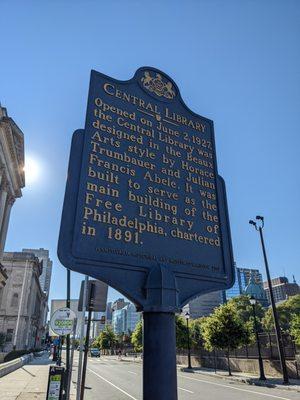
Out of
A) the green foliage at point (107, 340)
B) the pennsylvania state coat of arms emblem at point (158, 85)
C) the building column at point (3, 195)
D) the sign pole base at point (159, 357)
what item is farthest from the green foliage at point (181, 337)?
the green foliage at point (107, 340)

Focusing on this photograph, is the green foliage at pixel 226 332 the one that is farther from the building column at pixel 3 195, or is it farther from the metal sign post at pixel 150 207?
the metal sign post at pixel 150 207

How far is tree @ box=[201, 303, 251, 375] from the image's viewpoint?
99.3ft

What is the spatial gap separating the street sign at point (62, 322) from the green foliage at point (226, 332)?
23.1 meters

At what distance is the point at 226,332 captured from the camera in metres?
30.3

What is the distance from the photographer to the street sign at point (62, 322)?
1010 centimetres

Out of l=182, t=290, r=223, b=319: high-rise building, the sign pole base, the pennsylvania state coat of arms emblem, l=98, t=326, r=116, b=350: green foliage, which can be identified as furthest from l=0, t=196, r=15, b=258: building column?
l=182, t=290, r=223, b=319: high-rise building

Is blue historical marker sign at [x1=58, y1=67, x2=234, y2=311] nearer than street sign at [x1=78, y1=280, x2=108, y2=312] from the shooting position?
Yes

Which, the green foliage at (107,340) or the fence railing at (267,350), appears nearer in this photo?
the fence railing at (267,350)

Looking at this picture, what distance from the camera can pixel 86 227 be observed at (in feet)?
18.3

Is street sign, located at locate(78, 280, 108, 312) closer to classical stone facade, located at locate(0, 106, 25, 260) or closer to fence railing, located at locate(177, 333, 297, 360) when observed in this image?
fence railing, located at locate(177, 333, 297, 360)

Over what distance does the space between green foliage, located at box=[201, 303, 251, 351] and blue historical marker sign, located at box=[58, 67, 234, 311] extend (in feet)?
85.4

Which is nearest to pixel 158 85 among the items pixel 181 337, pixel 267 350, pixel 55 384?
pixel 55 384

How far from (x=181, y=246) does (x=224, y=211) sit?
4.99 ft

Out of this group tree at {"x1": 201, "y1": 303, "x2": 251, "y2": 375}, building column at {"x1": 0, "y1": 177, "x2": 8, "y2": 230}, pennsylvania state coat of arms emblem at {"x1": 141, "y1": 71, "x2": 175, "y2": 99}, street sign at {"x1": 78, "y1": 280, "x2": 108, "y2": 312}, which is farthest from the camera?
building column at {"x1": 0, "y1": 177, "x2": 8, "y2": 230}
